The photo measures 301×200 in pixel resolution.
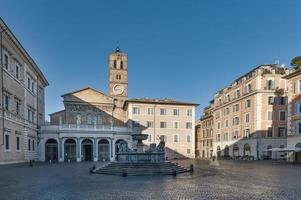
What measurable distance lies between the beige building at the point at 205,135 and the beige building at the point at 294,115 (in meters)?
29.5

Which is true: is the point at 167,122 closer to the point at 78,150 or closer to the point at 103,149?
the point at 103,149

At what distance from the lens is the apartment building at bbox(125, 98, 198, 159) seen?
50.1 metres

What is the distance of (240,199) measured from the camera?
10.1 metres

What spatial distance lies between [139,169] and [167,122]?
1279 inches

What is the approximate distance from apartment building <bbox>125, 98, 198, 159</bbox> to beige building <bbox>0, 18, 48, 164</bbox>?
17.9 meters

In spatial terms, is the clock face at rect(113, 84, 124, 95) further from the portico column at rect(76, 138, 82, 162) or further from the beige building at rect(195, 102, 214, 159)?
the portico column at rect(76, 138, 82, 162)

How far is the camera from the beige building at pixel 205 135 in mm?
66688

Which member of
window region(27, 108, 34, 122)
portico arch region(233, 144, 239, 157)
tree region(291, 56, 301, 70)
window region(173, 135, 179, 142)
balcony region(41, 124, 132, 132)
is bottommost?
portico arch region(233, 144, 239, 157)

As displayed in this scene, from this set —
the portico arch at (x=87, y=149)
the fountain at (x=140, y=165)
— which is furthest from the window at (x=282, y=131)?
the portico arch at (x=87, y=149)

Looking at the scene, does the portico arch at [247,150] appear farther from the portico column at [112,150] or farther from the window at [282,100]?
the portico column at [112,150]

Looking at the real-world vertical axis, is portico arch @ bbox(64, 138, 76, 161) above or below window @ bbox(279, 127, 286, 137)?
below

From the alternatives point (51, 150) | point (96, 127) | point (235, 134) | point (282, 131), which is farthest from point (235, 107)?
point (51, 150)

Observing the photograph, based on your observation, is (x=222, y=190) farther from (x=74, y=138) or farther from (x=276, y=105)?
(x=276, y=105)

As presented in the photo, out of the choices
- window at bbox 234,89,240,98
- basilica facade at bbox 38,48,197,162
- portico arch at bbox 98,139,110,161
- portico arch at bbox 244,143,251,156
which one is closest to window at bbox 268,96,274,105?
window at bbox 234,89,240,98
